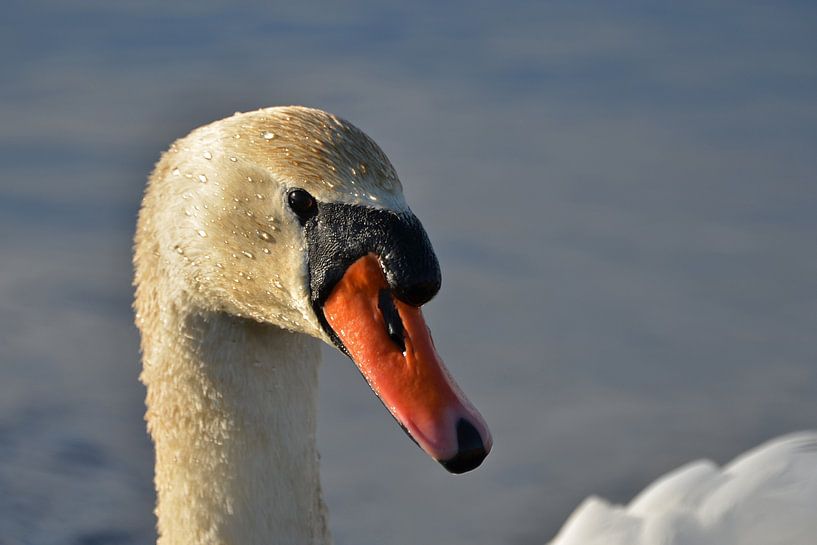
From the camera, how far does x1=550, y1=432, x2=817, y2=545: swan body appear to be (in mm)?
4117

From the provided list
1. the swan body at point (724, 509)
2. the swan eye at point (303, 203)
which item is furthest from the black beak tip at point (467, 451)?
the swan body at point (724, 509)

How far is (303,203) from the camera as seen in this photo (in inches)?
116

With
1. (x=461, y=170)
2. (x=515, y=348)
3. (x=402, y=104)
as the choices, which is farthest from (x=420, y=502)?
(x=402, y=104)

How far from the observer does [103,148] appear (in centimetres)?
658

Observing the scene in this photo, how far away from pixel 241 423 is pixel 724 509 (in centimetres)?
162

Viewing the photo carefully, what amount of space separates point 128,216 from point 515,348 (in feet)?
5.81

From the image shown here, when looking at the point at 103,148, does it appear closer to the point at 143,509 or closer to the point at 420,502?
the point at 143,509

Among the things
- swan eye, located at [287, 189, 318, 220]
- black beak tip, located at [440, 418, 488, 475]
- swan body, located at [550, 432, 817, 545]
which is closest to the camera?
black beak tip, located at [440, 418, 488, 475]

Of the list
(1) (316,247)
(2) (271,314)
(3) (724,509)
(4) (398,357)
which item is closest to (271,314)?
(2) (271,314)

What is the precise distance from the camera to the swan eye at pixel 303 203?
296cm

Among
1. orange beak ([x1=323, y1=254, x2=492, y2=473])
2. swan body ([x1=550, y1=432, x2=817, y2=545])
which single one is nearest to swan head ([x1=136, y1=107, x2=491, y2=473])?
orange beak ([x1=323, y1=254, x2=492, y2=473])

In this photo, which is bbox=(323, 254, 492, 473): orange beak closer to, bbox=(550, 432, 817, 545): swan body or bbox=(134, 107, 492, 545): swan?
bbox=(134, 107, 492, 545): swan

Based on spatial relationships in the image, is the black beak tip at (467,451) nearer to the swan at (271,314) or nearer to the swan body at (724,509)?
the swan at (271,314)

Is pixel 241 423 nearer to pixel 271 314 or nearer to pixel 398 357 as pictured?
pixel 271 314
